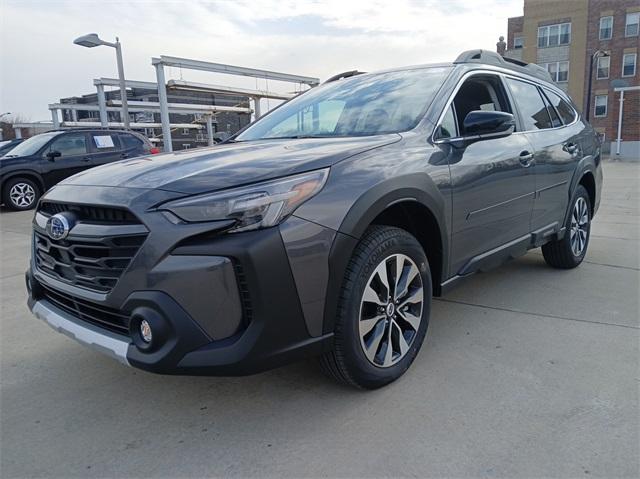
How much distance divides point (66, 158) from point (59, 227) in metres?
9.14

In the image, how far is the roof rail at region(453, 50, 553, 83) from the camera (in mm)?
3469

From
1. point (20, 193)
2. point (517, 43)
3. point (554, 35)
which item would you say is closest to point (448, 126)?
point (20, 193)

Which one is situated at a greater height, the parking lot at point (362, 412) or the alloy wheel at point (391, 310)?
the alloy wheel at point (391, 310)

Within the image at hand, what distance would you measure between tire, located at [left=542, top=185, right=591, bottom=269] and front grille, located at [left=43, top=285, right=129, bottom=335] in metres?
3.81

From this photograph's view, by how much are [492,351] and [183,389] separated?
1797 mm

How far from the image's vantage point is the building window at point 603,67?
113 ft

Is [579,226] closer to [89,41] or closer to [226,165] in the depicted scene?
[226,165]

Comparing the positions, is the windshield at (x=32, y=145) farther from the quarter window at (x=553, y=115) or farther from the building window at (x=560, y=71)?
the building window at (x=560, y=71)

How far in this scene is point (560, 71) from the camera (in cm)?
3625

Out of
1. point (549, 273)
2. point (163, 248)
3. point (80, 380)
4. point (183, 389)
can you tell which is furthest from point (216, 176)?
point (549, 273)

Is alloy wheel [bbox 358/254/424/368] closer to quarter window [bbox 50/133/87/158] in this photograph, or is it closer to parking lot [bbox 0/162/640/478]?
parking lot [bbox 0/162/640/478]

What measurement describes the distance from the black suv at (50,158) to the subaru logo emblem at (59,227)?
8.94 meters

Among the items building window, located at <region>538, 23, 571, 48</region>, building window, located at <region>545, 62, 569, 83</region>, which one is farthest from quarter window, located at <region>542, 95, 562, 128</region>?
building window, located at <region>538, 23, 571, 48</region>

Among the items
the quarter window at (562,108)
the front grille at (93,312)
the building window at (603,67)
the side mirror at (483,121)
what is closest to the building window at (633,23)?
the building window at (603,67)
